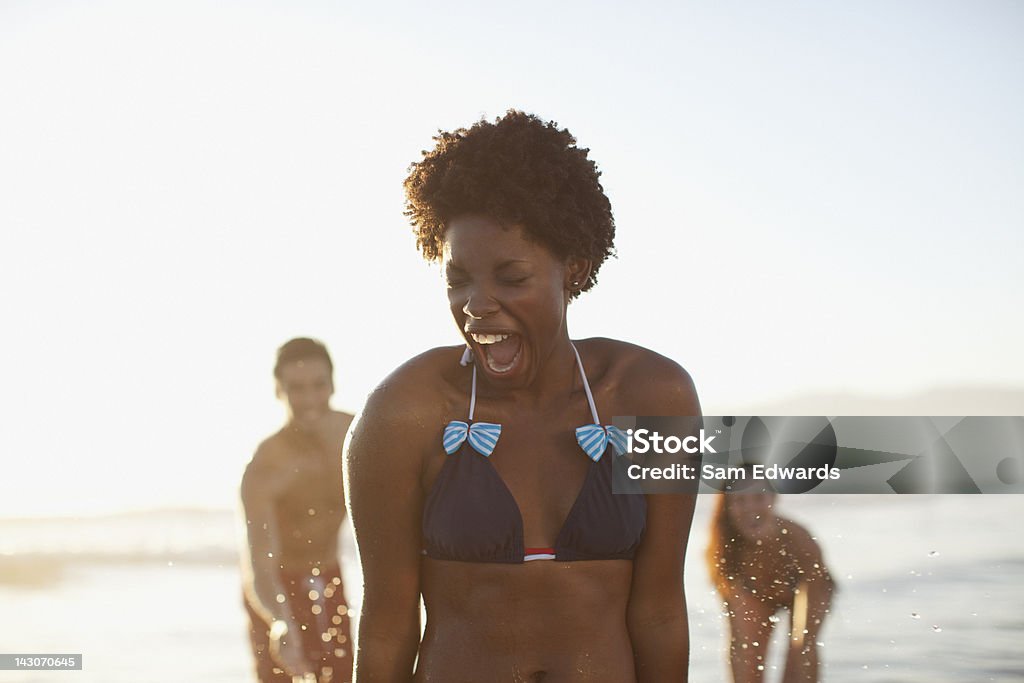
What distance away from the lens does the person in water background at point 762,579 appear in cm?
712

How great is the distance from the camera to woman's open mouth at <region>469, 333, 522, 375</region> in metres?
3.23

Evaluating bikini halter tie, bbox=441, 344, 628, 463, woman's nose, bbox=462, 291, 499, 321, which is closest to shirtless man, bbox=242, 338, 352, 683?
bikini halter tie, bbox=441, 344, 628, 463

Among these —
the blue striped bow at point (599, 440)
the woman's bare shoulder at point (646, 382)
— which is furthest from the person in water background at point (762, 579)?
the blue striped bow at point (599, 440)

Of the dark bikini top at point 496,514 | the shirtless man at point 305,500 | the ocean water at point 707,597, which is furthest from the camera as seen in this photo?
the ocean water at point 707,597

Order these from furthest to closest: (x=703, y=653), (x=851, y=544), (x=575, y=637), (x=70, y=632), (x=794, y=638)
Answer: (x=851, y=544), (x=70, y=632), (x=703, y=653), (x=794, y=638), (x=575, y=637)

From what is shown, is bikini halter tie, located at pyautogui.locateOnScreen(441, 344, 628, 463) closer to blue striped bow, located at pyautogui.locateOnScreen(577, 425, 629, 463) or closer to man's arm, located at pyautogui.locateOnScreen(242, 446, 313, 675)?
blue striped bow, located at pyautogui.locateOnScreen(577, 425, 629, 463)

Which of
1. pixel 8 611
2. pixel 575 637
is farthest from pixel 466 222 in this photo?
pixel 8 611

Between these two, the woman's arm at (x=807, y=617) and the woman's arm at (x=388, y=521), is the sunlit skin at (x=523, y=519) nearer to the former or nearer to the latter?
the woman's arm at (x=388, y=521)

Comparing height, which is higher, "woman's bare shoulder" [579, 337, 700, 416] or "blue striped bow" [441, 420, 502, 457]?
"woman's bare shoulder" [579, 337, 700, 416]

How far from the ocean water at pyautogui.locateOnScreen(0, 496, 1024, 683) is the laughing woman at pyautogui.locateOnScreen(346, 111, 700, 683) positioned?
14.0 feet

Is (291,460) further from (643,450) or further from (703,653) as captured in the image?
(643,450)

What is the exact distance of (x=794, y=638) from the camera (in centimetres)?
710

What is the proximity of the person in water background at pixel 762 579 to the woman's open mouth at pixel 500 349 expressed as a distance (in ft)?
14.0

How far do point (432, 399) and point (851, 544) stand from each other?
12743 mm
